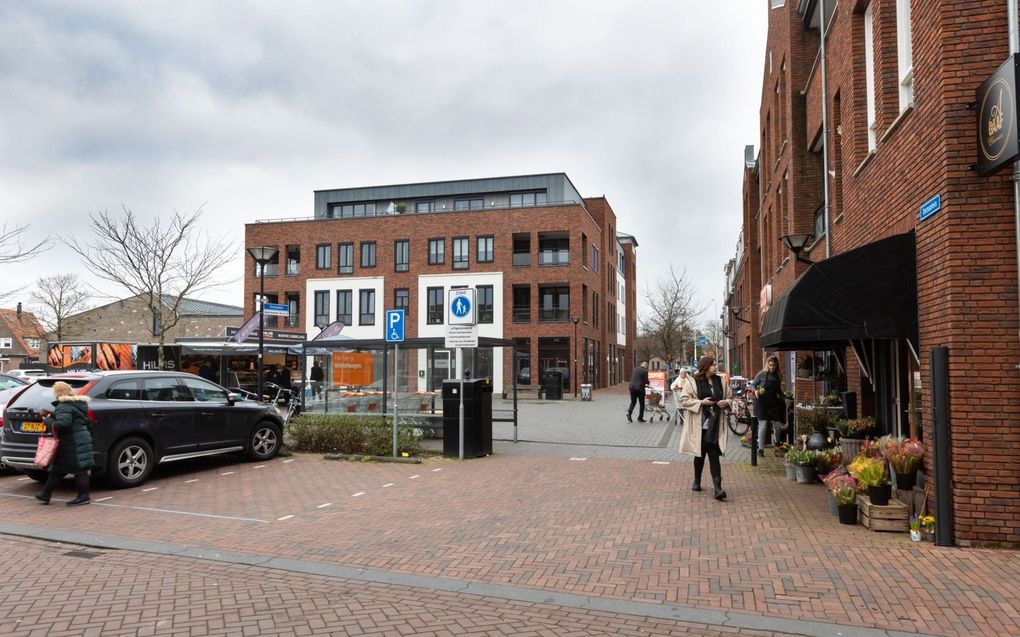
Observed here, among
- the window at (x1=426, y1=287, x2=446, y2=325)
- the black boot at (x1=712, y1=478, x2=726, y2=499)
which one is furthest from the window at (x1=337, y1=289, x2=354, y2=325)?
the black boot at (x1=712, y1=478, x2=726, y2=499)

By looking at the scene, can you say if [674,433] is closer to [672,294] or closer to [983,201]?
[983,201]

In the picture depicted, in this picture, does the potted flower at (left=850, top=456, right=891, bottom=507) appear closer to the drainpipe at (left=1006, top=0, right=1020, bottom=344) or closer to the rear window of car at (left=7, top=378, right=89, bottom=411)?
the drainpipe at (left=1006, top=0, right=1020, bottom=344)

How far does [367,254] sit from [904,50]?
41.4m

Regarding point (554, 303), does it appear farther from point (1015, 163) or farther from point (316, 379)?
point (1015, 163)

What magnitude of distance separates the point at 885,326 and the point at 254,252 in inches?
453

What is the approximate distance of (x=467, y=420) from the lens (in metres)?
12.3

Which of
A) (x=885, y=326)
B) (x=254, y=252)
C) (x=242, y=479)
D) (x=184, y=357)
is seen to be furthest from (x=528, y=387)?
(x=885, y=326)

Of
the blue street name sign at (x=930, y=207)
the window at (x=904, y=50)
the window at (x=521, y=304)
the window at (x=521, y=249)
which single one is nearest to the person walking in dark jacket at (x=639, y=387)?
the window at (x=904, y=50)

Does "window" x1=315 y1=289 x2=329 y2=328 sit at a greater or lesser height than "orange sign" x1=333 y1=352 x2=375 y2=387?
greater

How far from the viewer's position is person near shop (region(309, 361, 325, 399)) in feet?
50.2

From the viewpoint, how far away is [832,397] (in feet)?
38.8

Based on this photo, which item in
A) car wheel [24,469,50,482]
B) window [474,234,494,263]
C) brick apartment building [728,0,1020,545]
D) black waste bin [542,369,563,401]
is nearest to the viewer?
brick apartment building [728,0,1020,545]

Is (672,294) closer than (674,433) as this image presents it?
No

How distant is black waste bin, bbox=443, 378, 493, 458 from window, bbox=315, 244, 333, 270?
3742 centimetres
